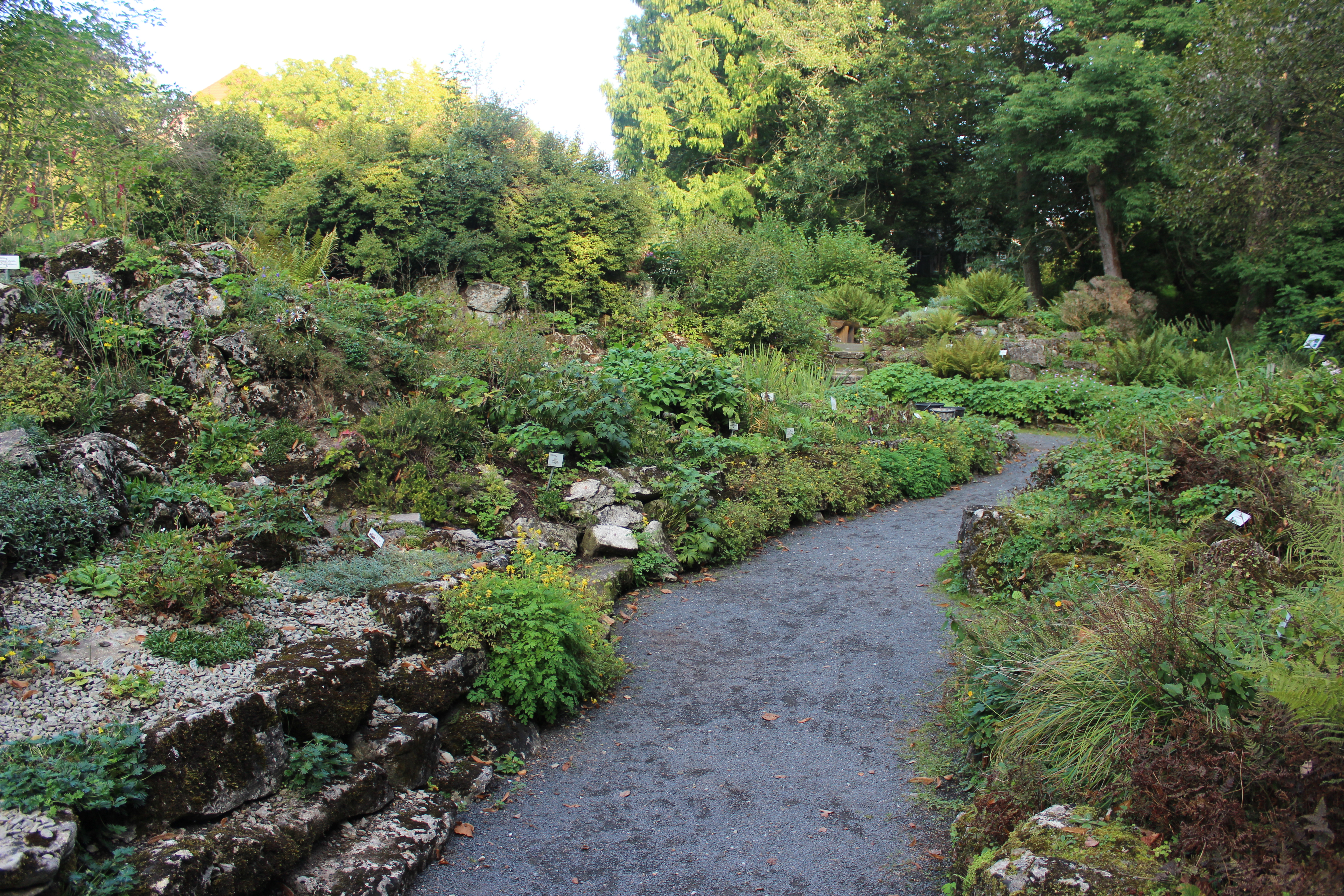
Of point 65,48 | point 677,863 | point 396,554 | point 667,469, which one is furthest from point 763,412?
point 65,48

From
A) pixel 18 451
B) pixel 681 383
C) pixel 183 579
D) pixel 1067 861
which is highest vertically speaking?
pixel 18 451

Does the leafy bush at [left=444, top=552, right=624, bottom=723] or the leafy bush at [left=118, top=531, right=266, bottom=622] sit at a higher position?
the leafy bush at [left=118, top=531, right=266, bottom=622]

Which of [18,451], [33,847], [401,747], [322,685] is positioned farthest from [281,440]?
[33,847]

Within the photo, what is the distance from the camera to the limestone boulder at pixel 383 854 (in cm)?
289

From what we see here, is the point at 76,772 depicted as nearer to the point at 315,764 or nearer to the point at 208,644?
the point at 315,764

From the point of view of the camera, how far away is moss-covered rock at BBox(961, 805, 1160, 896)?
7.84 feet

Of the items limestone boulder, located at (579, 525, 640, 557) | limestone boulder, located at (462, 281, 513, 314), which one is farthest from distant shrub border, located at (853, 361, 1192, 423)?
limestone boulder, located at (579, 525, 640, 557)

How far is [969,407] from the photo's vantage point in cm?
1439

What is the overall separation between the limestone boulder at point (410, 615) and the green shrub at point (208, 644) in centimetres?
61

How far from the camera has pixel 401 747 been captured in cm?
356

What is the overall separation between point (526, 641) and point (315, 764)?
1.34 metres

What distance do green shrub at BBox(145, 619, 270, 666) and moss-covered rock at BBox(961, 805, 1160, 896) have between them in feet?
10.4

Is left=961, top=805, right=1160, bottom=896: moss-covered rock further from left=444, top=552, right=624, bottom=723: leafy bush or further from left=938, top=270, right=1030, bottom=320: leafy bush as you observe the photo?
left=938, top=270, right=1030, bottom=320: leafy bush

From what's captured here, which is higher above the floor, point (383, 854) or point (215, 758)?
point (215, 758)
